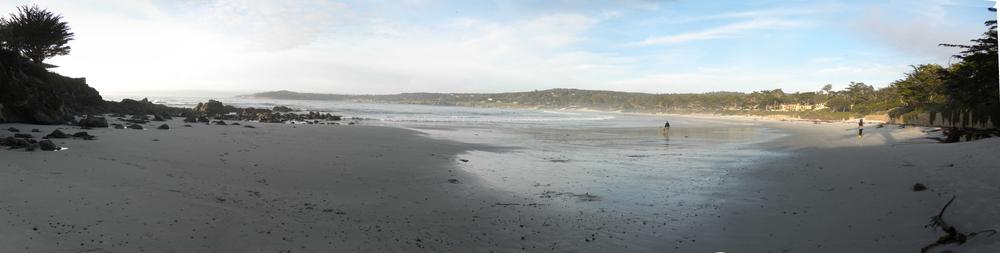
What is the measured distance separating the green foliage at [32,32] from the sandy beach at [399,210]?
30.8m

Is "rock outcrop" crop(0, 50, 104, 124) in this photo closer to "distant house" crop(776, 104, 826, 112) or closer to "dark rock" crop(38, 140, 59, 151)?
"dark rock" crop(38, 140, 59, 151)

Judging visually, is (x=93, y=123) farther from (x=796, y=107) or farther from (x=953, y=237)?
(x=796, y=107)

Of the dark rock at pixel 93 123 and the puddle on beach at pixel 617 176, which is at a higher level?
the dark rock at pixel 93 123

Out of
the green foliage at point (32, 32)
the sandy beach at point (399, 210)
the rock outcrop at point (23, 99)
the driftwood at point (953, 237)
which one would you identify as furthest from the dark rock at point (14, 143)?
the green foliage at point (32, 32)

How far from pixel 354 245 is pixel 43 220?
3.51m

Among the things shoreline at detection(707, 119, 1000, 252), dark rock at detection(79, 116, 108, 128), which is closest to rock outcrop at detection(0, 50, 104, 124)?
dark rock at detection(79, 116, 108, 128)

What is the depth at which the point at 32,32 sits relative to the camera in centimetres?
3372

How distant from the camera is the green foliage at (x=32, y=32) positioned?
32906 mm

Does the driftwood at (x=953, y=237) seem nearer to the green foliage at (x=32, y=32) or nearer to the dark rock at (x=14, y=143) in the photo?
the dark rock at (x=14, y=143)

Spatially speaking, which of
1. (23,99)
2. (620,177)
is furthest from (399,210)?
(23,99)

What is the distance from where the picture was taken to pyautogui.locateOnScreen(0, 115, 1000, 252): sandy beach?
18.7 ft

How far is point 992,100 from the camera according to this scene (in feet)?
80.1

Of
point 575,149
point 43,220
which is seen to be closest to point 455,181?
point 43,220

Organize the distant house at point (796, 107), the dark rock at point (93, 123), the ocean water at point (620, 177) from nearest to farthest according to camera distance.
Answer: the ocean water at point (620, 177)
the dark rock at point (93, 123)
the distant house at point (796, 107)
